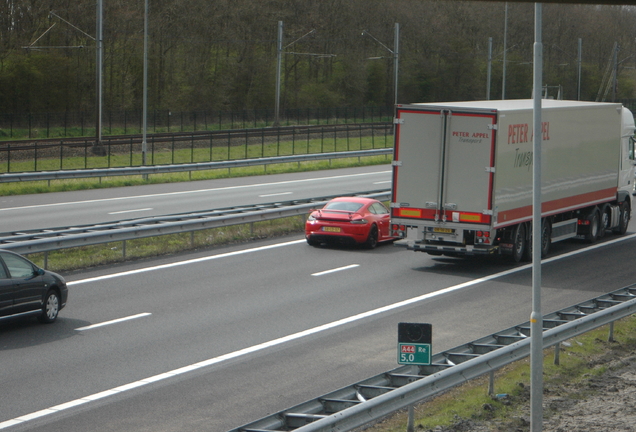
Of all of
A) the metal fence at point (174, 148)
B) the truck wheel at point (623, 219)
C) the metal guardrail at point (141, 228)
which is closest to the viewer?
the metal guardrail at point (141, 228)

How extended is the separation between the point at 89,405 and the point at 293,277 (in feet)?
30.5

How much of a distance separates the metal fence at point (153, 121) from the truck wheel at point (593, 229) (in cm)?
3957

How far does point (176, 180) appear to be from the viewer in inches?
1593

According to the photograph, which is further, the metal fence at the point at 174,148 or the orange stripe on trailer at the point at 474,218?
the metal fence at the point at 174,148

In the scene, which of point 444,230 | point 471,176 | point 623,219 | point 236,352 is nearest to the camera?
point 236,352

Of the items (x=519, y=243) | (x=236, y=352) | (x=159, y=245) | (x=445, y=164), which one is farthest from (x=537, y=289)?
(x=159, y=245)

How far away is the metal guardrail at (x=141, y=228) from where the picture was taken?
64.0 ft

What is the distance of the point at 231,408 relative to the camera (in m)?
10.5

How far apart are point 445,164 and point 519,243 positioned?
124 inches

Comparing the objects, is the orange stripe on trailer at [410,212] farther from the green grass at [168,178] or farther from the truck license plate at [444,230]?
the green grass at [168,178]

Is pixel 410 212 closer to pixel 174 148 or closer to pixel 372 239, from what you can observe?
pixel 372 239

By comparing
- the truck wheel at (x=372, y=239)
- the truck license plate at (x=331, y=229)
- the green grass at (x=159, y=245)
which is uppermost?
the truck license plate at (x=331, y=229)

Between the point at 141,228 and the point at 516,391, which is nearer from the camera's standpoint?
the point at 516,391

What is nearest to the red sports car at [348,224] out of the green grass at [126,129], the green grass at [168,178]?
the green grass at [168,178]
